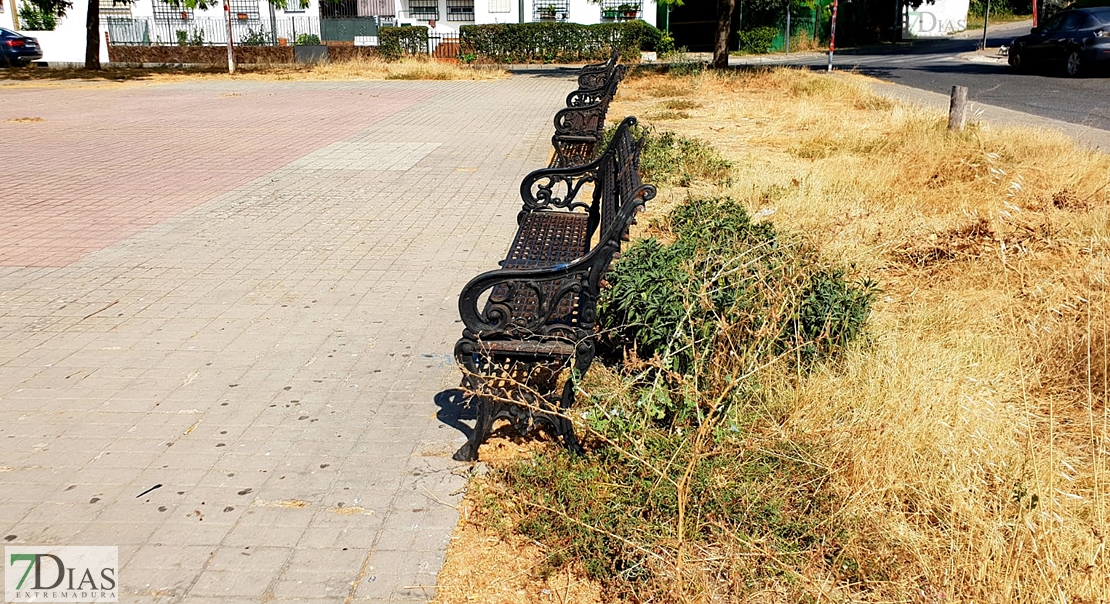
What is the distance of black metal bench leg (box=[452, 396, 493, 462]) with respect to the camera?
3.78 meters

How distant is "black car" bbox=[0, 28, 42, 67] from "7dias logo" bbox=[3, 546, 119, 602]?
118 ft

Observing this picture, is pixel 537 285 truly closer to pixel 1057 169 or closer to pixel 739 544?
pixel 739 544

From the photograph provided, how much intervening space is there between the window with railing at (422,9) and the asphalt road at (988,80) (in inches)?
695

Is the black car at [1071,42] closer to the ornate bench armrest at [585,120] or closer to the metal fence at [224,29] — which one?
the ornate bench armrest at [585,120]

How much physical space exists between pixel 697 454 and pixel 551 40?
37.2m

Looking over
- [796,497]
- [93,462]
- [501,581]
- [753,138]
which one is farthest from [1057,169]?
[93,462]

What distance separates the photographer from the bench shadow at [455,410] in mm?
4156

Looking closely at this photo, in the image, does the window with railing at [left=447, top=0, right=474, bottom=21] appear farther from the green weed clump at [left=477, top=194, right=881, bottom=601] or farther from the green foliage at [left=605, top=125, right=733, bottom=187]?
the green weed clump at [left=477, top=194, right=881, bottom=601]

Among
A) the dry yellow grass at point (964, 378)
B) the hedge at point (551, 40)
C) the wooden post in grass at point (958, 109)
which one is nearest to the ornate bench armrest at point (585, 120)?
the dry yellow grass at point (964, 378)

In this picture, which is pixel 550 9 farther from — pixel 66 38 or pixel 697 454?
pixel 697 454

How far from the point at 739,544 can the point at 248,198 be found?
747 centimetres

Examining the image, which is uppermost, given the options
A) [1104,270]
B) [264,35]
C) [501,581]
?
[264,35]

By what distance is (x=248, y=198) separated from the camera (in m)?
9.23

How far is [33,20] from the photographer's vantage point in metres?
43.0
